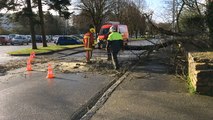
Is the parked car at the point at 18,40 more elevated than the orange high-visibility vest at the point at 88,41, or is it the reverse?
Answer: the orange high-visibility vest at the point at 88,41

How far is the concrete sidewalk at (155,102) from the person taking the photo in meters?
7.34

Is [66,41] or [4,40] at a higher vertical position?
[66,41]

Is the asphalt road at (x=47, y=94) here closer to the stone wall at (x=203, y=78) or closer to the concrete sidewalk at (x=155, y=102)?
the concrete sidewalk at (x=155, y=102)

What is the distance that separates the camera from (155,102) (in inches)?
336

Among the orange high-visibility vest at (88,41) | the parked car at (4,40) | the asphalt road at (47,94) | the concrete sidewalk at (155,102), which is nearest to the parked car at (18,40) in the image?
the parked car at (4,40)

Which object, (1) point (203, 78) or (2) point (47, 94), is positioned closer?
(1) point (203, 78)

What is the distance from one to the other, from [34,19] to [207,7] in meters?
21.4

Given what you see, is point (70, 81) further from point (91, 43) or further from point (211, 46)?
point (91, 43)

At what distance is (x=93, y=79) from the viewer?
1346 centimetres

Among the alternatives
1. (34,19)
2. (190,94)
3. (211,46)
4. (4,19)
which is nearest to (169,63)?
(211,46)

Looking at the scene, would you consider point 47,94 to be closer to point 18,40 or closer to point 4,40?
point 18,40

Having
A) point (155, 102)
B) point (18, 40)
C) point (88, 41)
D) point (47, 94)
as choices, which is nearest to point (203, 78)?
point (155, 102)

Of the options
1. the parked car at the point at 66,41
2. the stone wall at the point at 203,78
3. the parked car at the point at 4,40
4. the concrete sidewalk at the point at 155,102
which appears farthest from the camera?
the parked car at the point at 4,40

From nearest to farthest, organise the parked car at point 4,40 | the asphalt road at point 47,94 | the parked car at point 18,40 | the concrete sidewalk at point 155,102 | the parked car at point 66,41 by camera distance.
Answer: the concrete sidewalk at point 155,102 → the asphalt road at point 47,94 → the parked car at point 66,41 → the parked car at point 18,40 → the parked car at point 4,40
